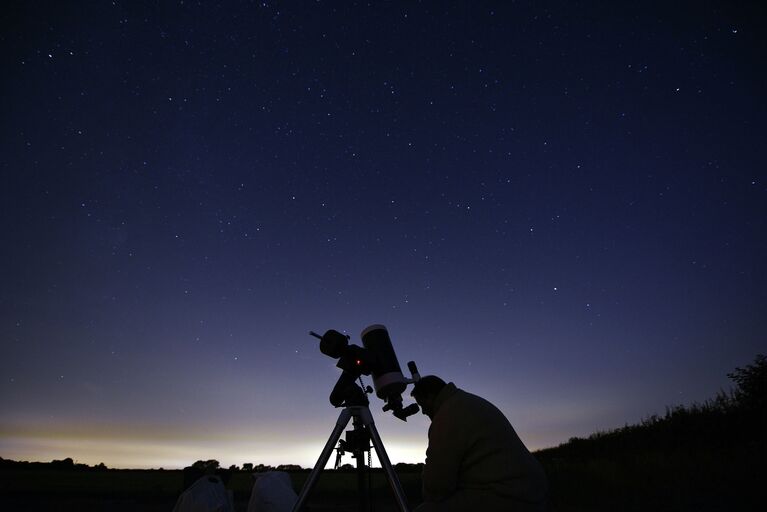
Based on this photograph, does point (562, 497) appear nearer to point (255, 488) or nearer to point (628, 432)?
A: point (255, 488)

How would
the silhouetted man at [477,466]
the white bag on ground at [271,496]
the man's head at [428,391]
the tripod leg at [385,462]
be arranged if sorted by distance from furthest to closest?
the white bag on ground at [271,496] < the man's head at [428,391] < the tripod leg at [385,462] < the silhouetted man at [477,466]

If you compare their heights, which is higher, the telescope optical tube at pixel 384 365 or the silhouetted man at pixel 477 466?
the telescope optical tube at pixel 384 365

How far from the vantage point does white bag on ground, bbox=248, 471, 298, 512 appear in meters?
4.33

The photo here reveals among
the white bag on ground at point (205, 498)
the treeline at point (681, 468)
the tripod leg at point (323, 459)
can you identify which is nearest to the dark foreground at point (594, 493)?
the treeline at point (681, 468)

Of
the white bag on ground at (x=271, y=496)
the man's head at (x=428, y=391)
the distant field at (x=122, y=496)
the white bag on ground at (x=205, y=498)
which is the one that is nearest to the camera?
the man's head at (x=428, y=391)

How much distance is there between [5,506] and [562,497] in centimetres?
1034

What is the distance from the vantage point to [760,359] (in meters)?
17.7

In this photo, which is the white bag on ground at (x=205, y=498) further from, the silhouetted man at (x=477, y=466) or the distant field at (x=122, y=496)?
the distant field at (x=122, y=496)

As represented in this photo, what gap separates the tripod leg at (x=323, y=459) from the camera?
2662 millimetres

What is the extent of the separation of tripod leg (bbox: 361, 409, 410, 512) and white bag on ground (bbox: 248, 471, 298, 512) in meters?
2.03

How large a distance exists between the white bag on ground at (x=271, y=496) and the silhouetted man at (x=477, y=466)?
2315 mm

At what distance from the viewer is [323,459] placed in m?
2.75

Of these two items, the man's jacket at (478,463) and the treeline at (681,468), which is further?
the treeline at (681,468)

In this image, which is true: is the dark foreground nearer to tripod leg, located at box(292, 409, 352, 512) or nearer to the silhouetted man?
tripod leg, located at box(292, 409, 352, 512)
